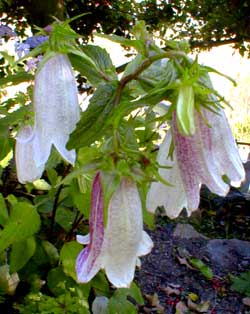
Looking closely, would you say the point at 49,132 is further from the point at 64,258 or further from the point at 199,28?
the point at 199,28

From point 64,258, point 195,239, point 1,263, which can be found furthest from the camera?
point 195,239

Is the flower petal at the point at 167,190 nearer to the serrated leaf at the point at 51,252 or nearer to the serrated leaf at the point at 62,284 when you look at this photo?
the serrated leaf at the point at 62,284

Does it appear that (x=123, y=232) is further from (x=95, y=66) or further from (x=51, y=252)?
(x=51, y=252)

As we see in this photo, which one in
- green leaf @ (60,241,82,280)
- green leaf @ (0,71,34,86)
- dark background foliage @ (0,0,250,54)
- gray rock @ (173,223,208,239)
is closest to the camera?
green leaf @ (0,71,34,86)

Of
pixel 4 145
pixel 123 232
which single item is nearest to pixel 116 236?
pixel 123 232

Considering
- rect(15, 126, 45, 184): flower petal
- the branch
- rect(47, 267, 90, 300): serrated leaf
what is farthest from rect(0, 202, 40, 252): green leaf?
the branch

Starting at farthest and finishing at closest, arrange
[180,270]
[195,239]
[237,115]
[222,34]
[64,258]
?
1. [237,115]
2. [222,34]
3. [195,239]
4. [180,270]
5. [64,258]

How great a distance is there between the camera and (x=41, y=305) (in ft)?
5.67

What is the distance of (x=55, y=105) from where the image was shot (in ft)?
2.54

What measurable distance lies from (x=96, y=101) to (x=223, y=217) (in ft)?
9.73

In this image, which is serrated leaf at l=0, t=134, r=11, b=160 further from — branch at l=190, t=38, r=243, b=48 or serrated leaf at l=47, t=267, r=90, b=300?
branch at l=190, t=38, r=243, b=48

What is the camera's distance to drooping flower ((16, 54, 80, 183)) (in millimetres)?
779

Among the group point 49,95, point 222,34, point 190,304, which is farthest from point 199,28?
point 49,95

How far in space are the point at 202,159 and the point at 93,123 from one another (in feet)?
0.49
